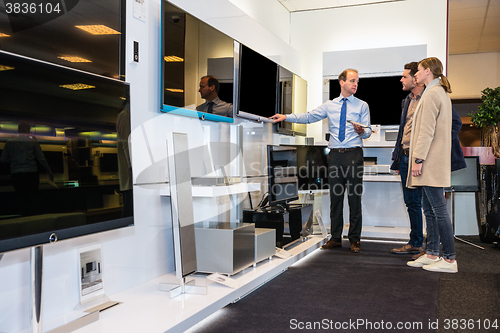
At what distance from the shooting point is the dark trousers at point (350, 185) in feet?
13.0

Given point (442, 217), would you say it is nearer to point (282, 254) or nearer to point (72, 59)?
point (282, 254)

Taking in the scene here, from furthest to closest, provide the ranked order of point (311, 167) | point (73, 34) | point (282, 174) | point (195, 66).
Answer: point (311, 167), point (282, 174), point (195, 66), point (73, 34)

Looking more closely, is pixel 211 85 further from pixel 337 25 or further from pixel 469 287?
pixel 337 25

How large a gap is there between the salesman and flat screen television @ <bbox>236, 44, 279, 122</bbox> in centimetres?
19

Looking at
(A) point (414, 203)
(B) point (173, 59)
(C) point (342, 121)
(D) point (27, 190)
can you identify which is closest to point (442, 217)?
(A) point (414, 203)

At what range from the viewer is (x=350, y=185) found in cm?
398

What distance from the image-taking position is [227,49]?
3.33 meters

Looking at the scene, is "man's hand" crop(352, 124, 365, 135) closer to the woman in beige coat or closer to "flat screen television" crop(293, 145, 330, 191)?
"flat screen television" crop(293, 145, 330, 191)

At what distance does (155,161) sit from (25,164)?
3.74 ft

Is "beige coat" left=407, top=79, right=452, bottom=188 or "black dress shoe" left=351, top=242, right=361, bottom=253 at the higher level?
"beige coat" left=407, top=79, right=452, bottom=188

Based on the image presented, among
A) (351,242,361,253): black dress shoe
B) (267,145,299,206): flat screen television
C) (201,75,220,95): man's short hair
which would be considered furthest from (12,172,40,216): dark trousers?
(351,242,361,253): black dress shoe

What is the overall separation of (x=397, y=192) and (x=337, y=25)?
2.29 m

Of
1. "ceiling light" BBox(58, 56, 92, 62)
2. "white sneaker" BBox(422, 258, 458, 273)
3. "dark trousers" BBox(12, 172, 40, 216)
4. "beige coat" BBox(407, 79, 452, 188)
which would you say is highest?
"ceiling light" BBox(58, 56, 92, 62)

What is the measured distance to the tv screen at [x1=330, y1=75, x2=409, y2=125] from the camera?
5137 mm
